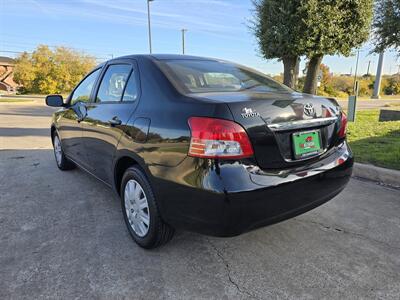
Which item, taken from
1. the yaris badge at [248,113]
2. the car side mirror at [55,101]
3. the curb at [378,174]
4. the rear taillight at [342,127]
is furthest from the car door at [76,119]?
the curb at [378,174]

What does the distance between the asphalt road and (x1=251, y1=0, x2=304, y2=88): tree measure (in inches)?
218

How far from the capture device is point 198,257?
241 cm

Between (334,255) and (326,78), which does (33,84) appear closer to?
(326,78)

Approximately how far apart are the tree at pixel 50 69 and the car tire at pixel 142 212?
1515 inches

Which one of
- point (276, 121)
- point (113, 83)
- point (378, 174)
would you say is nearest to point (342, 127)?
point (276, 121)

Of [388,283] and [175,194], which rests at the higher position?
[175,194]

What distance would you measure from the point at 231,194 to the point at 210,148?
1.00ft

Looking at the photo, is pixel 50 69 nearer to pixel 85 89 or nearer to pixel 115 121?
pixel 85 89

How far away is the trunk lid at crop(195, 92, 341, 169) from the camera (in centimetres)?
192

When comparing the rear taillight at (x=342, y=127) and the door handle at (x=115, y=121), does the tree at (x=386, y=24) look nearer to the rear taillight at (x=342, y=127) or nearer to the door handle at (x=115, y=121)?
the rear taillight at (x=342, y=127)

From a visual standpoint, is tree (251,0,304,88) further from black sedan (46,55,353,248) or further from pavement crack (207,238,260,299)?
pavement crack (207,238,260,299)

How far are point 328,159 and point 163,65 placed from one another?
5.08ft

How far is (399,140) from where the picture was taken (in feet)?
20.0

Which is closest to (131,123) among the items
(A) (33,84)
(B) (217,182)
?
(B) (217,182)
